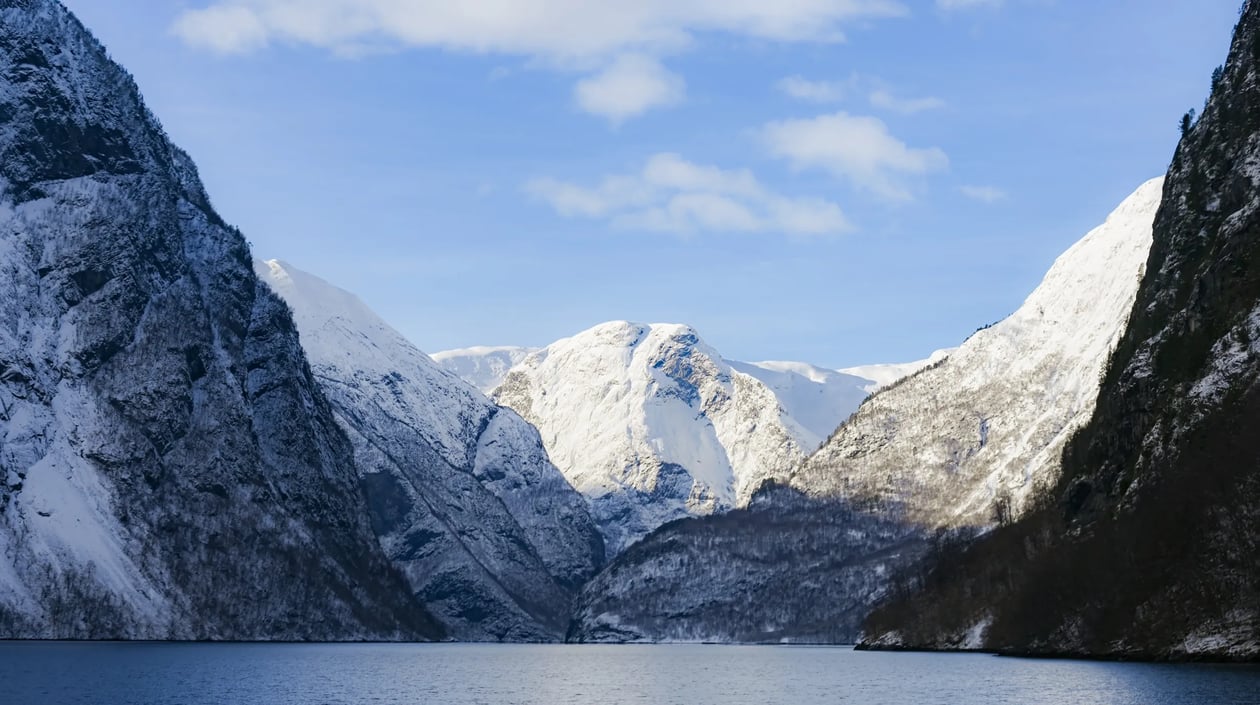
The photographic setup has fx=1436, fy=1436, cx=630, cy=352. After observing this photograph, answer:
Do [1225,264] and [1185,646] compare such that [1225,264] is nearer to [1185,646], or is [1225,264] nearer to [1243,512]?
[1243,512]

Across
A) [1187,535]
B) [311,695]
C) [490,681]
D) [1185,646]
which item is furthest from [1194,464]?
[311,695]

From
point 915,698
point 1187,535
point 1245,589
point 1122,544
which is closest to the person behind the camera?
point 915,698

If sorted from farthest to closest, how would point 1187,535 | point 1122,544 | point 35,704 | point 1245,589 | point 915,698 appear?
point 1122,544
point 1187,535
point 1245,589
point 915,698
point 35,704

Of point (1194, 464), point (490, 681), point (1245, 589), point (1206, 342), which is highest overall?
point (1206, 342)

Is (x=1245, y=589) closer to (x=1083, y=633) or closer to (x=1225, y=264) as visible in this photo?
(x=1083, y=633)

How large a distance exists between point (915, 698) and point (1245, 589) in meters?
41.0

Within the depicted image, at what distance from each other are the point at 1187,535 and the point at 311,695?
104 metres

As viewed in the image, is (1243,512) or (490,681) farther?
(490,681)

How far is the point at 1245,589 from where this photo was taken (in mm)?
157375

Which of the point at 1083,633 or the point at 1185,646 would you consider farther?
the point at 1083,633

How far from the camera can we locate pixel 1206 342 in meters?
198

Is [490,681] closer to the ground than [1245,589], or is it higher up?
closer to the ground

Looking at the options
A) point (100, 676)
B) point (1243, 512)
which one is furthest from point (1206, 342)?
point (100, 676)

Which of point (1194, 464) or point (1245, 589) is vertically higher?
point (1194, 464)
